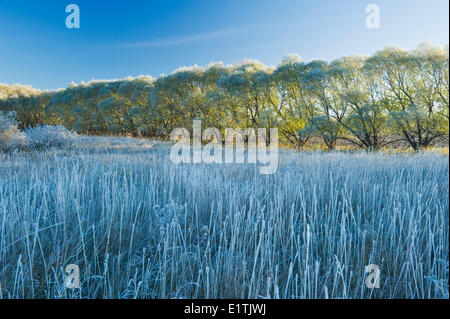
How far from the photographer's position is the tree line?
842 centimetres

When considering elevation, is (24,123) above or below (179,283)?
above

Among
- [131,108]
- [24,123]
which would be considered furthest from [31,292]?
[24,123]

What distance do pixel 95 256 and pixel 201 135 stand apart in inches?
514

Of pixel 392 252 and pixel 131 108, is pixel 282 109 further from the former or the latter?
pixel 392 252

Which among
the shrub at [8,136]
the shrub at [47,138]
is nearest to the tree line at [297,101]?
the shrub at [47,138]

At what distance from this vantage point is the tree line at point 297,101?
8.42 metres

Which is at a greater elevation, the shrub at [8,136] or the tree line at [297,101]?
the tree line at [297,101]

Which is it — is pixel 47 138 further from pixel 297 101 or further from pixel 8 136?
pixel 297 101

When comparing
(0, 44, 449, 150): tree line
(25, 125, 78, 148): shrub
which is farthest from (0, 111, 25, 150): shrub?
(0, 44, 449, 150): tree line

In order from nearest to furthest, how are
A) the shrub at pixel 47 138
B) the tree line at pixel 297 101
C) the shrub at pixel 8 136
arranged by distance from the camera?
the shrub at pixel 8 136, the shrub at pixel 47 138, the tree line at pixel 297 101

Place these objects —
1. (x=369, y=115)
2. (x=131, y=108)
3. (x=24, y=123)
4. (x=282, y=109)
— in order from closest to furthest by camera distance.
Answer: (x=369, y=115) < (x=282, y=109) < (x=131, y=108) < (x=24, y=123)

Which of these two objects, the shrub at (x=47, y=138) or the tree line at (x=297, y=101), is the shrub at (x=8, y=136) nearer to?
the shrub at (x=47, y=138)

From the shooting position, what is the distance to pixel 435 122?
27.0 ft
